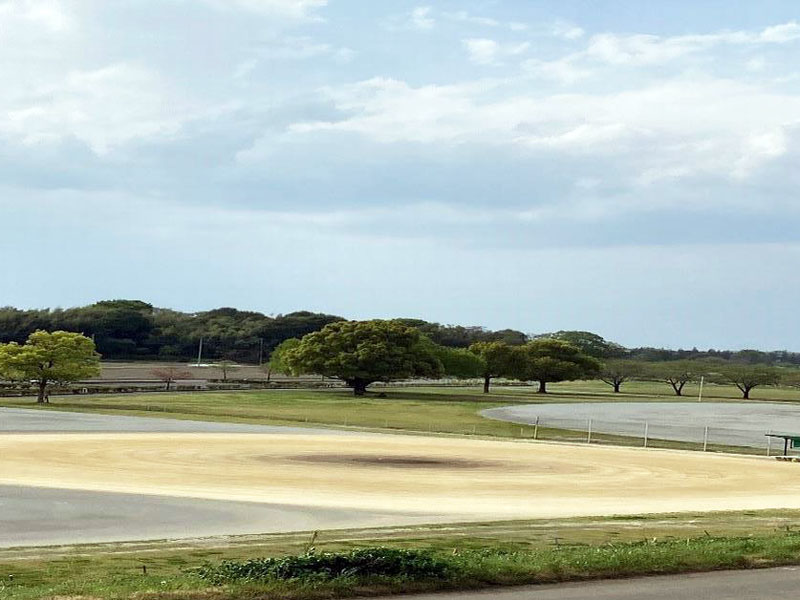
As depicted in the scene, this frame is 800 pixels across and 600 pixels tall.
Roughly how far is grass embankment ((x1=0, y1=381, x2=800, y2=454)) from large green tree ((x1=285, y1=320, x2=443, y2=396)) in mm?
2455

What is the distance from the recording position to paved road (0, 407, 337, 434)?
2432 inches

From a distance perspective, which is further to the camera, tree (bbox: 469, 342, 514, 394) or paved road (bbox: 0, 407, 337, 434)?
tree (bbox: 469, 342, 514, 394)

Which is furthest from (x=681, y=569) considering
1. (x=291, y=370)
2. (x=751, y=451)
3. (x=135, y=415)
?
(x=291, y=370)

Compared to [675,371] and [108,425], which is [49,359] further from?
[675,371]

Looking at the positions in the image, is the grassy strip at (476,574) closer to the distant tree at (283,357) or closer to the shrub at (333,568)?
the shrub at (333,568)

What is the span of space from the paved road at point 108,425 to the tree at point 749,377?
111 meters

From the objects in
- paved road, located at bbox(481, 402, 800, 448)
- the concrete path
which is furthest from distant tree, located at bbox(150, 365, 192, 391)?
the concrete path

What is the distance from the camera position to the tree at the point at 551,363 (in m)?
148

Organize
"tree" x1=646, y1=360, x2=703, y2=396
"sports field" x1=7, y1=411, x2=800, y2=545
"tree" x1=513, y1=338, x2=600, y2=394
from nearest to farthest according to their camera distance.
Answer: "sports field" x1=7, y1=411, x2=800, y2=545
"tree" x1=513, y1=338, x2=600, y2=394
"tree" x1=646, y1=360, x2=703, y2=396

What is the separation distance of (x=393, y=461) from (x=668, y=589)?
1248 inches

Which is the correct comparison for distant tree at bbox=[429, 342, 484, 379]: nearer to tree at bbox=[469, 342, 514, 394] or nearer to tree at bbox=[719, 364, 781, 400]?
tree at bbox=[469, 342, 514, 394]

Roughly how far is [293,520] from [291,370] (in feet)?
325

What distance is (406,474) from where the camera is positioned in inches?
1677

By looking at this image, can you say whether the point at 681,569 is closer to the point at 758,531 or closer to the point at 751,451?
the point at 758,531
